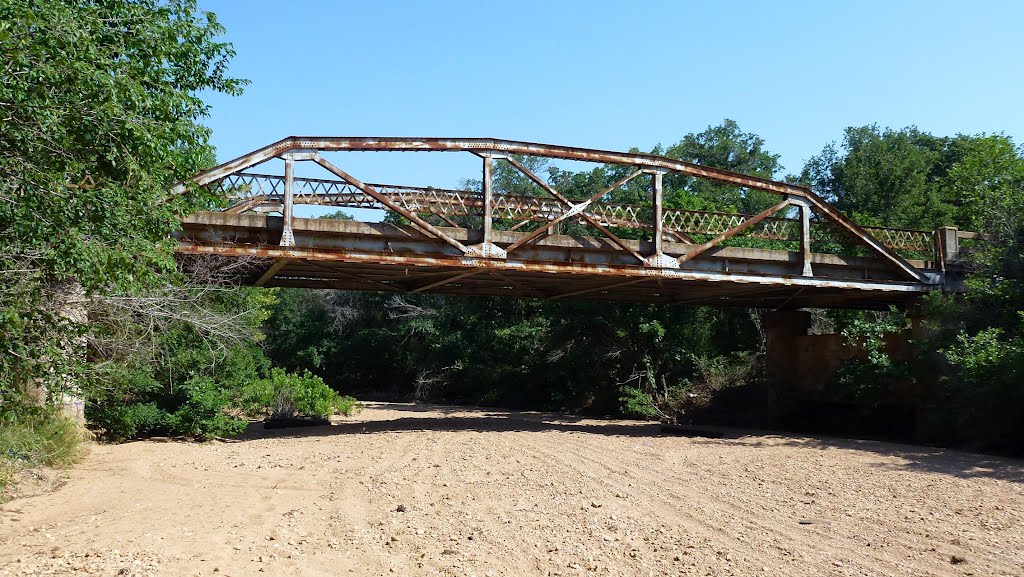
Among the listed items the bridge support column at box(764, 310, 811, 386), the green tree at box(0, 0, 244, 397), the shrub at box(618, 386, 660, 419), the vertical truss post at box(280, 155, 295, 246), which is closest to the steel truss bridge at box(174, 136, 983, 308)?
the vertical truss post at box(280, 155, 295, 246)

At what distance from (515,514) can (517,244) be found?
8.40 metres

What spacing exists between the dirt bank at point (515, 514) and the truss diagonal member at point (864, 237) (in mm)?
5542

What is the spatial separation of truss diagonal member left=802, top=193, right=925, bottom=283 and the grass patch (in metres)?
16.6

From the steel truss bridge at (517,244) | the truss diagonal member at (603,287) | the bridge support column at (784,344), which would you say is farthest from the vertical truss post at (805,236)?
the bridge support column at (784,344)

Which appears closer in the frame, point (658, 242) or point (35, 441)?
point (35, 441)

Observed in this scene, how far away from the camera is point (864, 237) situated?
62.5 ft

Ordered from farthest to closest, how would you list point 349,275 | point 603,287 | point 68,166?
point 603,287, point 349,275, point 68,166

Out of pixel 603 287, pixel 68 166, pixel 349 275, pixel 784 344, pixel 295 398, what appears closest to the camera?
pixel 68 166

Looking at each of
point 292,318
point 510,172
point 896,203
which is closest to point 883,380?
point 896,203

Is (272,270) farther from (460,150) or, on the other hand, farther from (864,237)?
(864,237)

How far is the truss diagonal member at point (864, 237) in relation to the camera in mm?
18875

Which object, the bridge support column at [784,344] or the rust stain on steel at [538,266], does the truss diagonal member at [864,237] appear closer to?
the rust stain on steel at [538,266]

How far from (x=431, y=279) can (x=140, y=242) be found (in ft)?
36.7

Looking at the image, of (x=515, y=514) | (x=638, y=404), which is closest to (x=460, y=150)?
(x=515, y=514)
